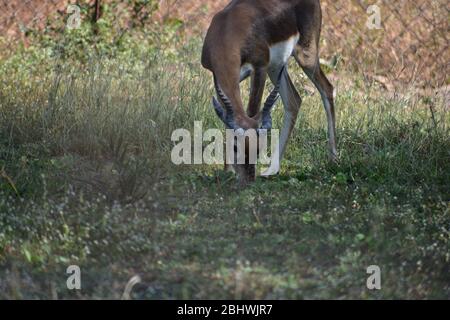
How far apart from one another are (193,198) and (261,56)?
4.33ft

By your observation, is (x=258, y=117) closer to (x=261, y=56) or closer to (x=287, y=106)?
(x=261, y=56)

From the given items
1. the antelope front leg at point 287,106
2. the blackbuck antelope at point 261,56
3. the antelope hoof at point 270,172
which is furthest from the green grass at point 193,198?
the blackbuck antelope at point 261,56

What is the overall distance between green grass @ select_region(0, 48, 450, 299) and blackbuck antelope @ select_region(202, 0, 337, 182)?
1.36ft

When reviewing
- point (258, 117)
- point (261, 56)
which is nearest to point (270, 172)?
point (258, 117)

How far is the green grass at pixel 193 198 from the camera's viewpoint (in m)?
4.76

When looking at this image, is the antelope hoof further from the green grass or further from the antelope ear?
the antelope ear

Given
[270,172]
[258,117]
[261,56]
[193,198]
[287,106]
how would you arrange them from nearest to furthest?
[193,198] → [258,117] → [261,56] → [270,172] → [287,106]

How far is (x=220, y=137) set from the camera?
7500 millimetres

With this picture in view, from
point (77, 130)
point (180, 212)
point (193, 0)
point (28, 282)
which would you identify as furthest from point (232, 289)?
point (193, 0)

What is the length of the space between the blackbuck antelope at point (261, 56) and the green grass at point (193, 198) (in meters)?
0.41

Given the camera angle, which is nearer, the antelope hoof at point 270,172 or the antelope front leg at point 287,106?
the antelope hoof at point 270,172

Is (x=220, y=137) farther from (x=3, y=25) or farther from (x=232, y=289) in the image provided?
(x=3, y=25)

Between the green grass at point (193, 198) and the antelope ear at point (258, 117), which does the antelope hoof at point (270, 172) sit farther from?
the antelope ear at point (258, 117)

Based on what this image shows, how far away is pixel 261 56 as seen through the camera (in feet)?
22.5
